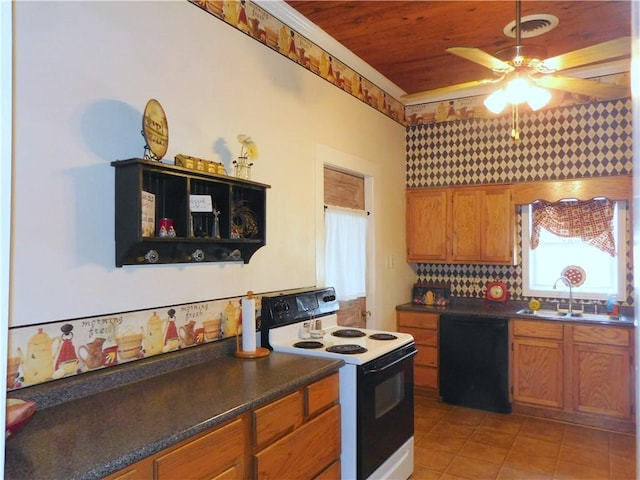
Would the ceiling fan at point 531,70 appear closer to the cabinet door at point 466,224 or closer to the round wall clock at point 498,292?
the cabinet door at point 466,224

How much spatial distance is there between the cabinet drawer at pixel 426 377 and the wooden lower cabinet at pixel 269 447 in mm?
2196

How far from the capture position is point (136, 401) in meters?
1.68

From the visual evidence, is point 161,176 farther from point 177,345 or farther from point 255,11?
point 255,11

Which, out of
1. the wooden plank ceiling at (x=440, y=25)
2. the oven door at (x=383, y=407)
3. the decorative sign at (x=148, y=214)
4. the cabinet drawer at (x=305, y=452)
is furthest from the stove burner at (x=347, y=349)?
the wooden plank ceiling at (x=440, y=25)

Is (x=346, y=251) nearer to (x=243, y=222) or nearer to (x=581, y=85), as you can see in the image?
(x=243, y=222)

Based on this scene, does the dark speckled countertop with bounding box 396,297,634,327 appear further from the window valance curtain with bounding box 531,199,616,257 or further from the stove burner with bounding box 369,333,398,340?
the stove burner with bounding box 369,333,398,340

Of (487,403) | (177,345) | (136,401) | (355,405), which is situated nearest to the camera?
(136,401)

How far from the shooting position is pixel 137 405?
64.3 inches

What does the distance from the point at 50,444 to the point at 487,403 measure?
355 centimetres

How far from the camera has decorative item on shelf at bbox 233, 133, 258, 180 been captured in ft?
8.16

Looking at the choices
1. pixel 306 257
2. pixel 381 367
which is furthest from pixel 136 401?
pixel 306 257

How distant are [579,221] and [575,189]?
318 millimetres

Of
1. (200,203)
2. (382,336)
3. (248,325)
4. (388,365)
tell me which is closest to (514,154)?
(382,336)

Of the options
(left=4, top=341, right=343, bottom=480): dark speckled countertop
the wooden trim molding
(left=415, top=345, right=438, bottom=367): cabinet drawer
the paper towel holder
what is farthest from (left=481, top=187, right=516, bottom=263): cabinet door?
the paper towel holder
